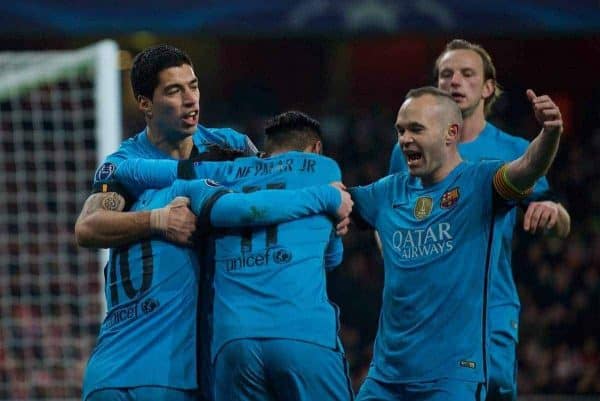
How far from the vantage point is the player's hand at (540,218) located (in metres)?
4.58

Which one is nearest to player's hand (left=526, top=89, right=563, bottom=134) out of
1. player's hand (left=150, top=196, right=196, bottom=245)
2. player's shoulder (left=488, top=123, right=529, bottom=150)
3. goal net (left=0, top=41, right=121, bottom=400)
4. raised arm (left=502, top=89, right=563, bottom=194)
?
raised arm (left=502, top=89, right=563, bottom=194)

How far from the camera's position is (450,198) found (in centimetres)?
436

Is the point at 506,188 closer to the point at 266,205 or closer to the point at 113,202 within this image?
the point at 266,205

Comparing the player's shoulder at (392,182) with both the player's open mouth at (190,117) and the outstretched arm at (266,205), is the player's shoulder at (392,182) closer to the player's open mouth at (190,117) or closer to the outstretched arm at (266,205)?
the outstretched arm at (266,205)

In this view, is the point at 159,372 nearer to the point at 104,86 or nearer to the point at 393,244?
the point at 393,244

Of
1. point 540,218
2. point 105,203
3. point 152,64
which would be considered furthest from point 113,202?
point 540,218

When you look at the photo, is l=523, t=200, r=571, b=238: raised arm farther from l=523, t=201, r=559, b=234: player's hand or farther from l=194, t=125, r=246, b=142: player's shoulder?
l=194, t=125, r=246, b=142: player's shoulder

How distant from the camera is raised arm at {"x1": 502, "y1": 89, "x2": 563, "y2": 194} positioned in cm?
398

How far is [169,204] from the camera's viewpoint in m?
4.11

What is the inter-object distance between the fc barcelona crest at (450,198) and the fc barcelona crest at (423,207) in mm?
53

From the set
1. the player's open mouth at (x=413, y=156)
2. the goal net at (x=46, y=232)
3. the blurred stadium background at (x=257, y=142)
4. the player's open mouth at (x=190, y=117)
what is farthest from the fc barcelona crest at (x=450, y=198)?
the blurred stadium background at (x=257, y=142)

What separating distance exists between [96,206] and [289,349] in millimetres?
960

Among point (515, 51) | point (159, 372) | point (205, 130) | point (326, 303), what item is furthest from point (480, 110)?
point (515, 51)

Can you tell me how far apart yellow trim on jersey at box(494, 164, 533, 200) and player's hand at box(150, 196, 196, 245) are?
1121 millimetres
